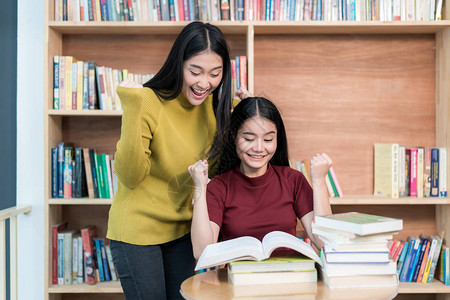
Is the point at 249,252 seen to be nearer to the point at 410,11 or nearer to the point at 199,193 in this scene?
the point at 199,193

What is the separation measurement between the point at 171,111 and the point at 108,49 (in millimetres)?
1136

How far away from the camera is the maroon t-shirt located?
1.47m

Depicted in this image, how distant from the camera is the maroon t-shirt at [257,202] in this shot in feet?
4.83

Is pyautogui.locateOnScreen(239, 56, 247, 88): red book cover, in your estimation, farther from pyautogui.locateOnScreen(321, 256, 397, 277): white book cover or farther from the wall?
pyautogui.locateOnScreen(321, 256, 397, 277): white book cover

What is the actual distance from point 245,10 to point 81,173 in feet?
3.74

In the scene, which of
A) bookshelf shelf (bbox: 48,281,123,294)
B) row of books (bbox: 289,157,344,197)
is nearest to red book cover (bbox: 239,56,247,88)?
row of books (bbox: 289,157,344,197)

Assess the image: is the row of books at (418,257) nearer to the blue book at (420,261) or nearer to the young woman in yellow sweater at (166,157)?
the blue book at (420,261)

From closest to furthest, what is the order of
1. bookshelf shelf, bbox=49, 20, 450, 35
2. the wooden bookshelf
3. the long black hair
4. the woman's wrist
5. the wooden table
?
1. the wooden table
2. the woman's wrist
3. the long black hair
4. bookshelf shelf, bbox=49, 20, 450, 35
5. the wooden bookshelf

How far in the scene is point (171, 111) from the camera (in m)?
1.53

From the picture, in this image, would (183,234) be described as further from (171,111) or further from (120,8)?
(120,8)

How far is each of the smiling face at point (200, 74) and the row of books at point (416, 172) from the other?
1254mm

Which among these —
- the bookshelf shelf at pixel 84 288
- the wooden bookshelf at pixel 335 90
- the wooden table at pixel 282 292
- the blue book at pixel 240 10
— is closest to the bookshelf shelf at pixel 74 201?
the wooden bookshelf at pixel 335 90

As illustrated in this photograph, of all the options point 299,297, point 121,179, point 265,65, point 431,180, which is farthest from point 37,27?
point 431,180

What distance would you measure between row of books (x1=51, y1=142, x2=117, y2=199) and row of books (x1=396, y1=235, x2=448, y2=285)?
4.85ft
